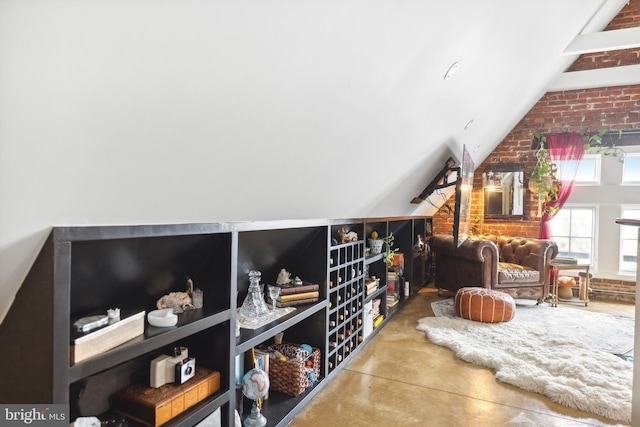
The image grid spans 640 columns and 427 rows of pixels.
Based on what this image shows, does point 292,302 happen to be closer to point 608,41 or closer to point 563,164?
point 608,41

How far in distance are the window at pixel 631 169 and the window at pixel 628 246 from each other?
409 millimetres

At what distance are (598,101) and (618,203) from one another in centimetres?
152

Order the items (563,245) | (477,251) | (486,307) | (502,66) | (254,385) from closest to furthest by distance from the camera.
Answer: (254,385) < (502,66) < (486,307) < (477,251) < (563,245)

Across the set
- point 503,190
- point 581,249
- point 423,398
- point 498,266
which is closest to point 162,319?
point 423,398

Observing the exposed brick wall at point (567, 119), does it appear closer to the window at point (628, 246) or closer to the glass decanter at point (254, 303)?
the window at point (628, 246)

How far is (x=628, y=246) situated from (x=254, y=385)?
223 inches

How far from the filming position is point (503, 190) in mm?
5617

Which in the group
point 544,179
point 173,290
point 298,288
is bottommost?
point 298,288

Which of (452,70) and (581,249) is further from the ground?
(452,70)

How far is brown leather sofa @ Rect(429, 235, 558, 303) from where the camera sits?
172 inches

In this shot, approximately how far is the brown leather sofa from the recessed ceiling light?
268 cm

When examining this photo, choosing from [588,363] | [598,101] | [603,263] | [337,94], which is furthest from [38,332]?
[598,101]

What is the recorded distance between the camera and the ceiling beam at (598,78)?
4.91m

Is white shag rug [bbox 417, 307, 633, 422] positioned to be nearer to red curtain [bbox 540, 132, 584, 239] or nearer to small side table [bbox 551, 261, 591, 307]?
small side table [bbox 551, 261, 591, 307]
